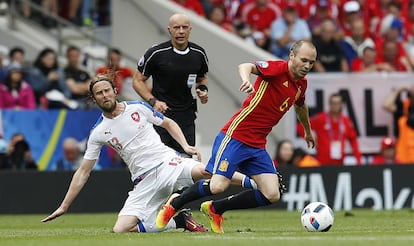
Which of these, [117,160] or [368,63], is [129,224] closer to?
[117,160]

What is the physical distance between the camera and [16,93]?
19844 mm

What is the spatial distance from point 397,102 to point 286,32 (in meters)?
2.71

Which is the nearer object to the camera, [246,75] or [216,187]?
[246,75]

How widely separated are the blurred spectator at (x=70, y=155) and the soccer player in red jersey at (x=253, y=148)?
7050 mm

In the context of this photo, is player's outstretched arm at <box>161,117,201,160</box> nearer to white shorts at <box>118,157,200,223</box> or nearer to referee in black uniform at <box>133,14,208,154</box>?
white shorts at <box>118,157,200,223</box>

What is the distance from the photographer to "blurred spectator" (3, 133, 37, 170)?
745 inches

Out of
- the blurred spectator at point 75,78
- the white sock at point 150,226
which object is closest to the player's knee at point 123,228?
the white sock at point 150,226

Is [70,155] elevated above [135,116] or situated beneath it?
situated beneath

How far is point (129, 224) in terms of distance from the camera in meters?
12.4

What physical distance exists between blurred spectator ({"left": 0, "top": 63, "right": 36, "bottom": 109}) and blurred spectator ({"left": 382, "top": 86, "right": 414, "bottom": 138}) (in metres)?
5.94

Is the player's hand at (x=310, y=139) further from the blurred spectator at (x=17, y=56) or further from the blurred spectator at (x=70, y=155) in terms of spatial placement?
the blurred spectator at (x=17, y=56)

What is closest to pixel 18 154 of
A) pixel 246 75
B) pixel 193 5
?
pixel 193 5

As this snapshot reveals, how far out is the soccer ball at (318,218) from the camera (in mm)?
11836

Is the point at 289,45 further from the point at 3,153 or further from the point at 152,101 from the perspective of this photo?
the point at 152,101
